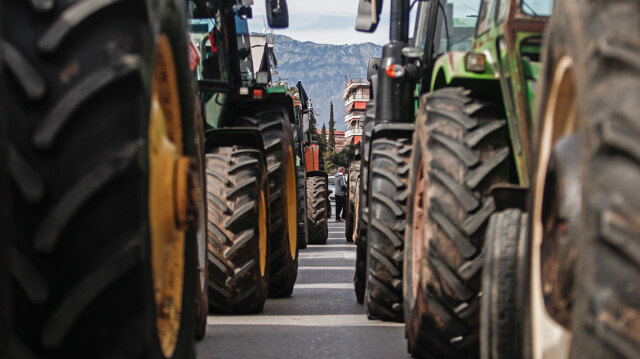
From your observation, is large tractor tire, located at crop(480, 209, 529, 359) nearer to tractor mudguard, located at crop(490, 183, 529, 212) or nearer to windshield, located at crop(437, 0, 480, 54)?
tractor mudguard, located at crop(490, 183, 529, 212)

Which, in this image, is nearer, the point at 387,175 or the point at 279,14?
the point at 387,175

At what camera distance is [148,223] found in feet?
7.44

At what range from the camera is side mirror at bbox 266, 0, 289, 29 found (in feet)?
24.7

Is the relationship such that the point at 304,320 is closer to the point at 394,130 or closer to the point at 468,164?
the point at 394,130

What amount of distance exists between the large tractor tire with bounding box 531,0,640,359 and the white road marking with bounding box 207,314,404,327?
188 inches

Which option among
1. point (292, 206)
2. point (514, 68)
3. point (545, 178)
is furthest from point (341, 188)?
point (545, 178)

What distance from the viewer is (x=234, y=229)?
6.66 meters

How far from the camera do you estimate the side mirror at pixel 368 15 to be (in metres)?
6.02

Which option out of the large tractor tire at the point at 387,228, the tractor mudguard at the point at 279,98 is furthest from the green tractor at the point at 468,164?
the tractor mudguard at the point at 279,98

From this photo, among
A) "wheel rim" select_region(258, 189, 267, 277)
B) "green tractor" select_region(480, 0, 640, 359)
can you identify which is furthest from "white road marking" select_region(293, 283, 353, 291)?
"green tractor" select_region(480, 0, 640, 359)

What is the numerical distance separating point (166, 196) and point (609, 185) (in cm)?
153

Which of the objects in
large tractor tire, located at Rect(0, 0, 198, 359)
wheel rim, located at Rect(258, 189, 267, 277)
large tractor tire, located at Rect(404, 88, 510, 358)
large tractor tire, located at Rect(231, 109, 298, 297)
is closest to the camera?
large tractor tire, located at Rect(0, 0, 198, 359)

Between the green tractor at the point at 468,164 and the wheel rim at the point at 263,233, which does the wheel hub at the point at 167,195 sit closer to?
the green tractor at the point at 468,164

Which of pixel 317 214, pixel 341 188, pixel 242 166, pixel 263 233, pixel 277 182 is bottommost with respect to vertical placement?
pixel 341 188
